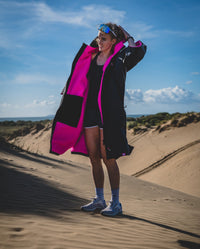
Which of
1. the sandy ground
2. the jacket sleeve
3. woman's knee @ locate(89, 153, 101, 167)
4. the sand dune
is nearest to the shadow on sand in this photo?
the sandy ground

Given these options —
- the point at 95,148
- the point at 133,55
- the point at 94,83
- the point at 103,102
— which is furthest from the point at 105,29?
the point at 95,148

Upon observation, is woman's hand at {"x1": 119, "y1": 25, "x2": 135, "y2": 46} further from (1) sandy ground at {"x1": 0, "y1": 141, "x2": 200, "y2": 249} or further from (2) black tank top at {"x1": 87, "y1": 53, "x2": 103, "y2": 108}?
(1) sandy ground at {"x1": 0, "y1": 141, "x2": 200, "y2": 249}

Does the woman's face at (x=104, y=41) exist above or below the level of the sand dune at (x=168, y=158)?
above

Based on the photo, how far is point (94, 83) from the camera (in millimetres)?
2770

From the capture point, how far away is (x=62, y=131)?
285 cm

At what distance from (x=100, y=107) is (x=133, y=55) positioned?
732mm

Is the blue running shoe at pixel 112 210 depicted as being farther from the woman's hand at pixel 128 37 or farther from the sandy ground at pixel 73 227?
the woman's hand at pixel 128 37

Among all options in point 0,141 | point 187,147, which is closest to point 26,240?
point 0,141

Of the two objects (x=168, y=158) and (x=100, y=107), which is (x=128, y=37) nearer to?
(x=100, y=107)

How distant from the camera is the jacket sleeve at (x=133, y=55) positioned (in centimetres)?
258

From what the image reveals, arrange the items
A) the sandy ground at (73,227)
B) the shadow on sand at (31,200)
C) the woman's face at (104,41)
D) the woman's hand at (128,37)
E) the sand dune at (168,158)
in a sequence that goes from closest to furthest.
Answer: the sandy ground at (73,227), the shadow on sand at (31,200), the woman's hand at (128,37), the woman's face at (104,41), the sand dune at (168,158)

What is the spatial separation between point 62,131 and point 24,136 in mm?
21515

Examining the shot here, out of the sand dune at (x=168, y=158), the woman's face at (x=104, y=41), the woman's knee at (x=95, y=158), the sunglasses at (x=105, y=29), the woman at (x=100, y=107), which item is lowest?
the sand dune at (x=168, y=158)

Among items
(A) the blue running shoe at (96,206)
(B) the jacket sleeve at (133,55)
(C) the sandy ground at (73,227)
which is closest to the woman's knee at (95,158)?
(A) the blue running shoe at (96,206)
